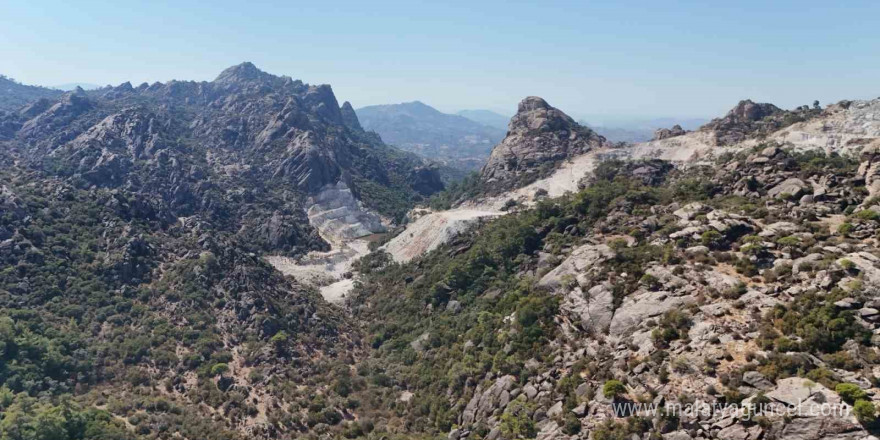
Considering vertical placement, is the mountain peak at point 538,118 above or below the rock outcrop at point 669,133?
above

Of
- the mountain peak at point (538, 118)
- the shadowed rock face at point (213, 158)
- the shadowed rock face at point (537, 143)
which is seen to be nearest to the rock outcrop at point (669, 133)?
the shadowed rock face at point (537, 143)

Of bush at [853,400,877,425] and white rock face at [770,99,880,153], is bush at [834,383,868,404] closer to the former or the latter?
bush at [853,400,877,425]

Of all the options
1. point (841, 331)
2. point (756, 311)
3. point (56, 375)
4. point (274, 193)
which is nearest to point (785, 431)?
point (841, 331)

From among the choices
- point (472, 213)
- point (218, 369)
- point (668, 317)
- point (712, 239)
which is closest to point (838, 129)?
point (712, 239)

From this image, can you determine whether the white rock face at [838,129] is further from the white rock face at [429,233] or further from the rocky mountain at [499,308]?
the white rock face at [429,233]

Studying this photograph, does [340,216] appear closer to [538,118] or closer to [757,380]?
[538,118]

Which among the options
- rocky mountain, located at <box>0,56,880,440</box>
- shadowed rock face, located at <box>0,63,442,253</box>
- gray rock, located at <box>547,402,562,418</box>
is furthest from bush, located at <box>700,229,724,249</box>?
shadowed rock face, located at <box>0,63,442,253</box>

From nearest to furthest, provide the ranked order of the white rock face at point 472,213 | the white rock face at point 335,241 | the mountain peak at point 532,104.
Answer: the white rock face at point 335,241 < the white rock face at point 472,213 < the mountain peak at point 532,104
